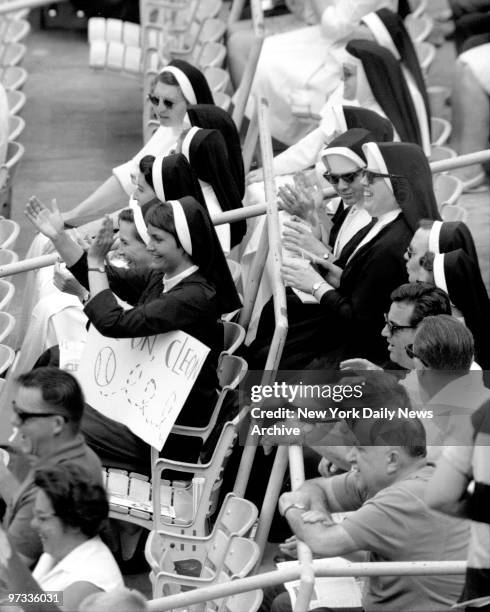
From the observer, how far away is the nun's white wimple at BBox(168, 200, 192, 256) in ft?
19.1

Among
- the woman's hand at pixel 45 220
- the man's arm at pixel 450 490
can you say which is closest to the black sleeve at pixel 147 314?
the woman's hand at pixel 45 220

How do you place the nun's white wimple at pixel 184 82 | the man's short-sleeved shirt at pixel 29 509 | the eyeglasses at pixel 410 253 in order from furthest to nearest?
the nun's white wimple at pixel 184 82 < the eyeglasses at pixel 410 253 < the man's short-sleeved shirt at pixel 29 509

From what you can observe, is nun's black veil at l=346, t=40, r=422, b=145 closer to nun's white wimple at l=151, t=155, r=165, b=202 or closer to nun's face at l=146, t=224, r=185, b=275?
nun's white wimple at l=151, t=155, r=165, b=202

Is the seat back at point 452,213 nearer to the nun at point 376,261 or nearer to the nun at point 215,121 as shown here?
the nun at point 376,261

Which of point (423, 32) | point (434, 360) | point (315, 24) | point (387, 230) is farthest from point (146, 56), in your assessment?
point (434, 360)

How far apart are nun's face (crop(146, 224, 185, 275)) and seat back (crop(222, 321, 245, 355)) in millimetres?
566

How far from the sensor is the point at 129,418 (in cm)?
592

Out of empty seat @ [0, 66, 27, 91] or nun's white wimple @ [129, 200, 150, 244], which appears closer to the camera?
nun's white wimple @ [129, 200, 150, 244]

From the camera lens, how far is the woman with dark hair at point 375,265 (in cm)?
612

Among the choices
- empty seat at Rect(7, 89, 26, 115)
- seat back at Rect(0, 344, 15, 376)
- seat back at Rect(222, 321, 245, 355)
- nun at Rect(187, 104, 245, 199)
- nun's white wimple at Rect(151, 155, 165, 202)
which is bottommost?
empty seat at Rect(7, 89, 26, 115)

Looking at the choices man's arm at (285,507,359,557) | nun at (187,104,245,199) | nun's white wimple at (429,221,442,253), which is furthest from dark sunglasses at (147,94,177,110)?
man's arm at (285,507,359,557)

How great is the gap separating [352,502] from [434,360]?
1.65 ft

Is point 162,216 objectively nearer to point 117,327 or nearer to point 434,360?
point 117,327

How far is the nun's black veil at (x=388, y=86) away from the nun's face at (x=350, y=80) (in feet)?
0.20
